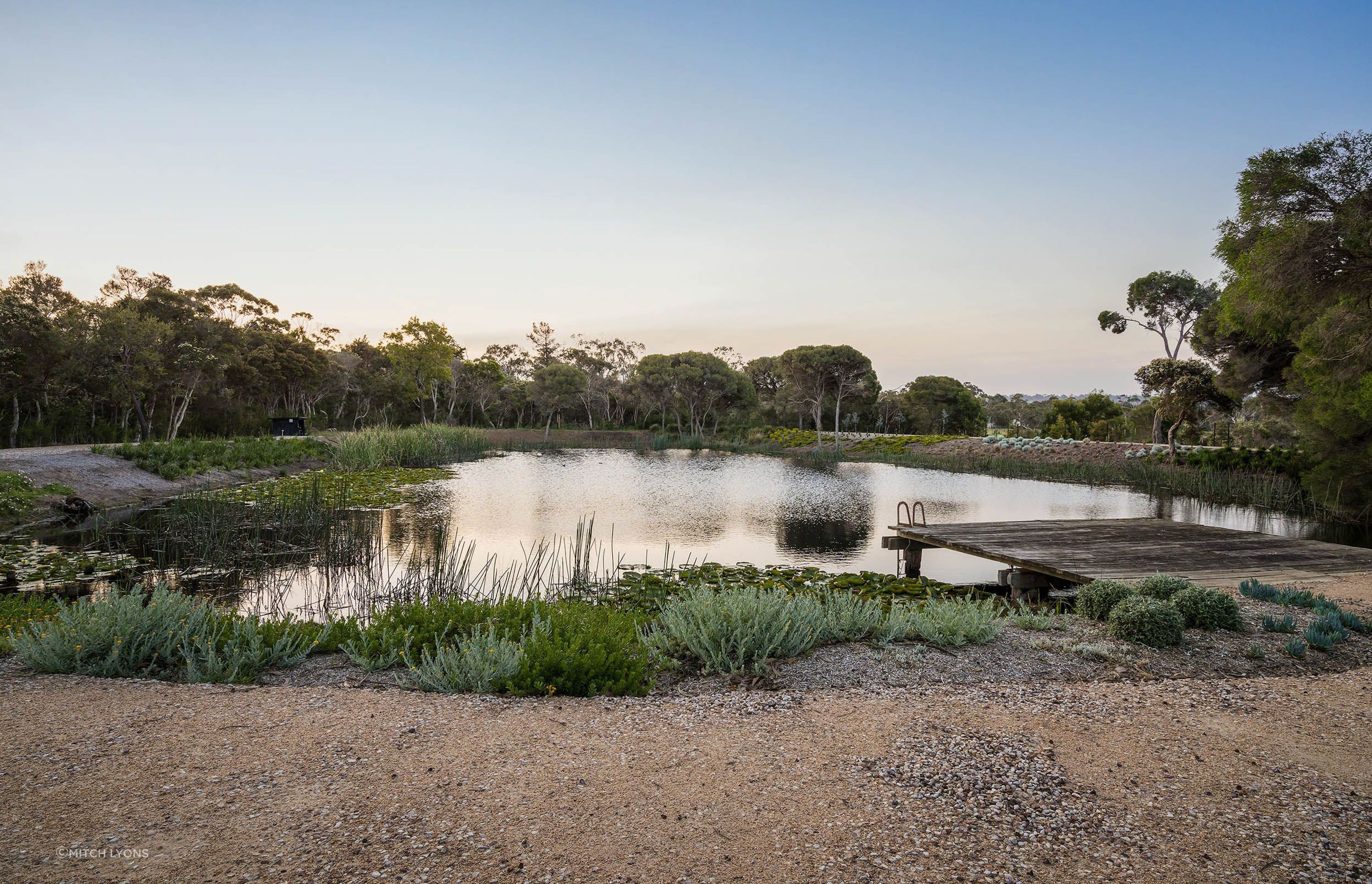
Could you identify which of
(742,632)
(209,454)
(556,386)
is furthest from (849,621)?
(556,386)

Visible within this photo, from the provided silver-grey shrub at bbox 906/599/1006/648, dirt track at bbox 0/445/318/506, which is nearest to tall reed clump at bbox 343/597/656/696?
silver-grey shrub at bbox 906/599/1006/648

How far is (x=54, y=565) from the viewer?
877cm

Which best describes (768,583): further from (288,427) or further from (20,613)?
(288,427)

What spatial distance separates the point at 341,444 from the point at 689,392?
95.2 ft

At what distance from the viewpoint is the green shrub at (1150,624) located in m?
5.35

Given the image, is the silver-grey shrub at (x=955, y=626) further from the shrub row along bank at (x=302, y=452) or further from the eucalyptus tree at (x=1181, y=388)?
the eucalyptus tree at (x=1181, y=388)

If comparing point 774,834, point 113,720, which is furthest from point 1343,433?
point 113,720

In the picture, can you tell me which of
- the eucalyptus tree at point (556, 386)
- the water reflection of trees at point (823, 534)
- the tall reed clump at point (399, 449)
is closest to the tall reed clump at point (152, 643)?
the water reflection of trees at point (823, 534)

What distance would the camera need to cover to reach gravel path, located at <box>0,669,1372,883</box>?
95.2 inches

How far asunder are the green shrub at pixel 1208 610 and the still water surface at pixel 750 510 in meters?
4.07

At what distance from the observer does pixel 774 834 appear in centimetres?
261

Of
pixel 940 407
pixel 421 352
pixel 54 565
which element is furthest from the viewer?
pixel 940 407

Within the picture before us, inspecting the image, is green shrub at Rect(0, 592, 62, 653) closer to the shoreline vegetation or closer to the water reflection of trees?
the shoreline vegetation

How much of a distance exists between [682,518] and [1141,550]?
8.47 m
